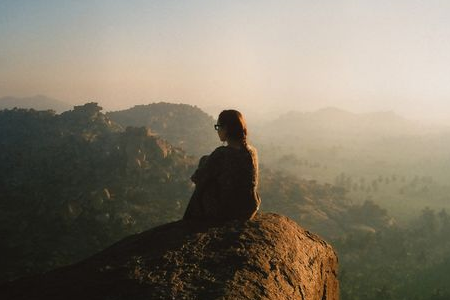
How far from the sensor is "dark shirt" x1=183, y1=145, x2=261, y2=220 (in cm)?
499

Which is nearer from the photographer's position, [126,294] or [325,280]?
[126,294]

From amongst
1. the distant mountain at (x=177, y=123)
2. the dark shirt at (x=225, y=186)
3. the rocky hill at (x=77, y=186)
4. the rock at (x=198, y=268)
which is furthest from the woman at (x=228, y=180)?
the distant mountain at (x=177, y=123)

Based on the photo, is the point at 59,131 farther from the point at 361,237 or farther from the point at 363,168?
the point at 363,168

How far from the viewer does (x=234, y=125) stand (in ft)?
16.9

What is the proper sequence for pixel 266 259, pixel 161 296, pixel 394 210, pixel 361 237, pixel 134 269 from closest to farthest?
pixel 161 296 → pixel 134 269 → pixel 266 259 → pixel 361 237 → pixel 394 210

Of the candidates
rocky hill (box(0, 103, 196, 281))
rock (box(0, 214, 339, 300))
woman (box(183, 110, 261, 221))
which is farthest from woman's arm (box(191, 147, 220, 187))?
rocky hill (box(0, 103, 196, 281))

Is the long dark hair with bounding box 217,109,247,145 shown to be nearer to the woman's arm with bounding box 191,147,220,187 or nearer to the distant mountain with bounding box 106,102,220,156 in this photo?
the woman's arm with bounding box 191,147,220,187

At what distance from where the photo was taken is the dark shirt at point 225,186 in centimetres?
499

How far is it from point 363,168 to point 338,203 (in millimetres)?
96720

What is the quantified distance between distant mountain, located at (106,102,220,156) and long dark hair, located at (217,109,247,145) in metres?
85.3

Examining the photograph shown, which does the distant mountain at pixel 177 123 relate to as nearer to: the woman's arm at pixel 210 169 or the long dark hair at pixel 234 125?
the long dark hair at pixel 234 125

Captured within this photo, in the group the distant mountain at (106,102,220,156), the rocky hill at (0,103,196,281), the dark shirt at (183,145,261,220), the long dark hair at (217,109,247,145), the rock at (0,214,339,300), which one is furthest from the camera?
the distant mountain at (106,102,220,156)

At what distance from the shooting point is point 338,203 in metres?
68.0

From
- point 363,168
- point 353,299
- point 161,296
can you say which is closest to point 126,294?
point 161,296
